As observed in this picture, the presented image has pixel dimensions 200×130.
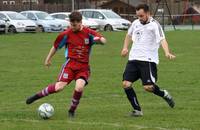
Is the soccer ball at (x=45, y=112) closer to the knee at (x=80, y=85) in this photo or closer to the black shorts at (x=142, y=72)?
the knee at (x=80, y=85)

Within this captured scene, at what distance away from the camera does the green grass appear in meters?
9.38

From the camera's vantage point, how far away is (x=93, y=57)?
23.6 metres

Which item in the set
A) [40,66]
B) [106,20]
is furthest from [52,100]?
[106,20]

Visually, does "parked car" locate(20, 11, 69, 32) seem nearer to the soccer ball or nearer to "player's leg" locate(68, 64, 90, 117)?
"player's leg" locate(68, 64, 90, 117)

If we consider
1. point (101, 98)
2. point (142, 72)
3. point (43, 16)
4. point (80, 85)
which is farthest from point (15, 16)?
point (80, 85)

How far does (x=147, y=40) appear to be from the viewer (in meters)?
10.4

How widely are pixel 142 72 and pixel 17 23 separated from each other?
3145cm

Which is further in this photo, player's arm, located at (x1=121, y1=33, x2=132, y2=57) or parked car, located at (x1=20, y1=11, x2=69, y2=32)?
parked car, located at (x1=20, y1=11, x2=69, y2=32)

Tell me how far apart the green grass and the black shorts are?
0.58 metres

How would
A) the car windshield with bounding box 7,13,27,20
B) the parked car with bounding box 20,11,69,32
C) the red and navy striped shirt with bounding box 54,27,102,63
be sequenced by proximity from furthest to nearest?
the parked car with bounding box 20,11,69,32, the car windshield with bounding box 7,13,27,20, the red and navy striped shirt with bounding box 54,27,102,63

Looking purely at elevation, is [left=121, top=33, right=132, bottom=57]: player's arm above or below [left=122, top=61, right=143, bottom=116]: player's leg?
above

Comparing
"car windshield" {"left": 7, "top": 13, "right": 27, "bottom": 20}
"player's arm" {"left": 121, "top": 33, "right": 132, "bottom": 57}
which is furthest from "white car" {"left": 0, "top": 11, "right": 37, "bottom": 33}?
"player's arm" {"left": 121, "top": 33, "right": 132, "bottom": 57}

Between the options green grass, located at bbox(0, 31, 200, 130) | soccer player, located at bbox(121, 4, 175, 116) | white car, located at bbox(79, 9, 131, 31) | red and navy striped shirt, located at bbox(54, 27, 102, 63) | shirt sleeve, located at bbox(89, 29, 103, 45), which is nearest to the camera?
green grass, located at bbox(0, 31, 200, 130)

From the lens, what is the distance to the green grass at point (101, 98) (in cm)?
938
